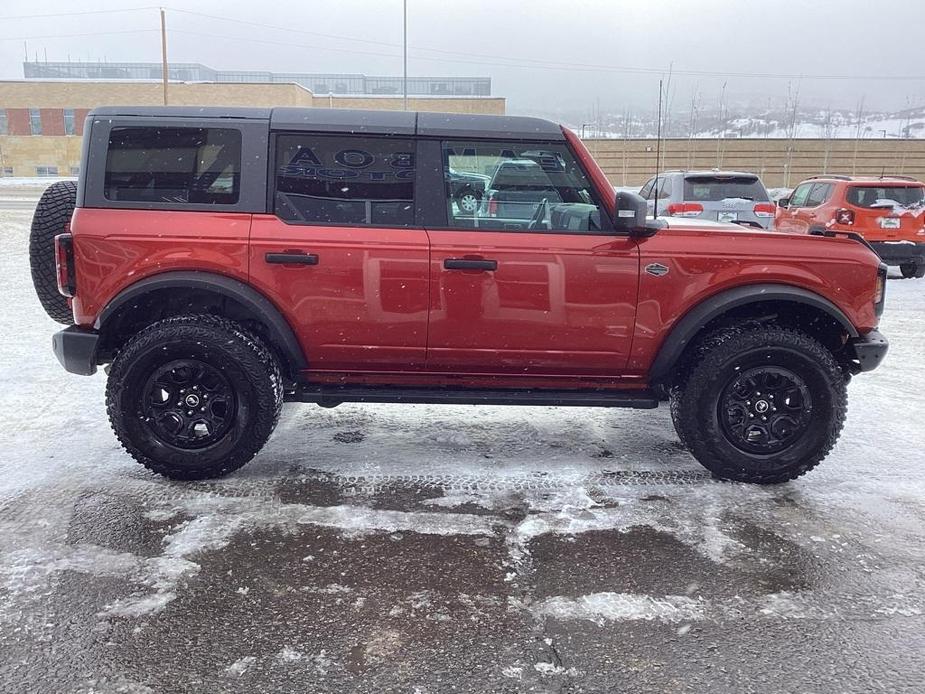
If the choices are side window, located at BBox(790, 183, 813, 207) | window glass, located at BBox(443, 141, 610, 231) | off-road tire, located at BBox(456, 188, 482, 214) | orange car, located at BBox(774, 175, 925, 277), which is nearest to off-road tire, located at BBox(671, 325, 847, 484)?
window glass, located at BBox(443, 141, 610, 231)

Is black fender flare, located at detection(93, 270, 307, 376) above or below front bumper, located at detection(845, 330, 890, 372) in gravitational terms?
above

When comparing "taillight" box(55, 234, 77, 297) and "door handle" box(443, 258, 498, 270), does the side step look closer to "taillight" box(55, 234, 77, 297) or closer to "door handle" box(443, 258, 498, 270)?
"door handle" box(443, 258, 498, 270)

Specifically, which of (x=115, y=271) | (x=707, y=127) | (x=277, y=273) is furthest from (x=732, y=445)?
(x=707, y=127)

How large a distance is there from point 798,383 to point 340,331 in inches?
97.8

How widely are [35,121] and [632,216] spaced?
59098 mm

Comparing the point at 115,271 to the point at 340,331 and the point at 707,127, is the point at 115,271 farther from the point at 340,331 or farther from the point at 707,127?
the point at 707,127

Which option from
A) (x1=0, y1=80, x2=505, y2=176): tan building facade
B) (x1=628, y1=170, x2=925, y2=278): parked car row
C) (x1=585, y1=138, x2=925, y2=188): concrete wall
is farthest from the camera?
(x1=0, y1=80, x2=505, y2=176): tan building facade

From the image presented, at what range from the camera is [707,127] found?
174 ft

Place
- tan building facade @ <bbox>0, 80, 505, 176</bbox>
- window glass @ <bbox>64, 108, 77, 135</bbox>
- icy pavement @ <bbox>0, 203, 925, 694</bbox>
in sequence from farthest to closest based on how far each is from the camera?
window glass @ <bbox>64, 108, 77, 135</bbox>, tan building facade @ <bbox>0, 80, 505, 176</bbox>, icy pavement @ <bbox>0, 203, 925, 694</bbox>

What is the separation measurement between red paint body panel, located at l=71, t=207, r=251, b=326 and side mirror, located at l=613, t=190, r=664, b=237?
6.36ft

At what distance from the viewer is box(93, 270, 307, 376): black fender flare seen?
146 inches

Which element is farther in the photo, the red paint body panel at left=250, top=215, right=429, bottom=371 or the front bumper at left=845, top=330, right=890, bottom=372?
the front bumper at left=845, top=330, right=890, bottom=372

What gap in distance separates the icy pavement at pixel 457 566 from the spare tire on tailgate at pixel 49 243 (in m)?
0.90

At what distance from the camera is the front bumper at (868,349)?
390 cm
